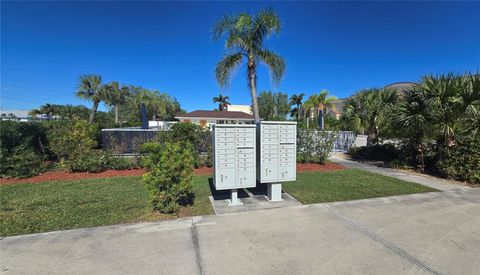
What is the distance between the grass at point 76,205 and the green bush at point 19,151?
4.15ft

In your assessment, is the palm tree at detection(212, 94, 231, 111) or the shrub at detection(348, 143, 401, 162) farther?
the palm tree at detection(212, 94, 231, 111)

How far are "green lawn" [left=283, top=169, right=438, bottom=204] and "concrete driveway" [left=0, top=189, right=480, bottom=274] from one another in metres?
1.02

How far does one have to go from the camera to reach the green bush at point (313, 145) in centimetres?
997

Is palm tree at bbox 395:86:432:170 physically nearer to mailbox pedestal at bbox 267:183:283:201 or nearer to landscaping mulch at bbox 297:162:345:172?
landscaping mulch at bbox 297:162:345:172

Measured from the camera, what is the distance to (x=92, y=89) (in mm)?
22000

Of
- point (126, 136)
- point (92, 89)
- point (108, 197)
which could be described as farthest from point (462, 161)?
point (92, 89)

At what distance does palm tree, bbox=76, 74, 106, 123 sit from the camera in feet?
71.1

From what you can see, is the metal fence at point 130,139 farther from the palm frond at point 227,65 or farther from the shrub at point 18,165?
the palm frond at point 227,65

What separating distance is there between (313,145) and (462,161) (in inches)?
187

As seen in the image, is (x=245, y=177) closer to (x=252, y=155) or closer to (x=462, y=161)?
(x=252, y=155)

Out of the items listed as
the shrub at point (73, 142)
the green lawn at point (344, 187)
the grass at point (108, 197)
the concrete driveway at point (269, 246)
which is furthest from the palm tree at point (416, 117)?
the shrub at point (73, 142)

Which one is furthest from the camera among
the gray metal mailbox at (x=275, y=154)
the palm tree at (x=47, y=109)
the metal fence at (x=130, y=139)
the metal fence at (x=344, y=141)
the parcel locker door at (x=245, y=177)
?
the palm tree at (x=47, y=109)

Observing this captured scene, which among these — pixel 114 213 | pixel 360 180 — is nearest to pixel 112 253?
pixel 114 213

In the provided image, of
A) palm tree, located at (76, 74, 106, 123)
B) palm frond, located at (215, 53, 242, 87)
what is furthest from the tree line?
palm frond, located at (215, 53, 242, 87)
